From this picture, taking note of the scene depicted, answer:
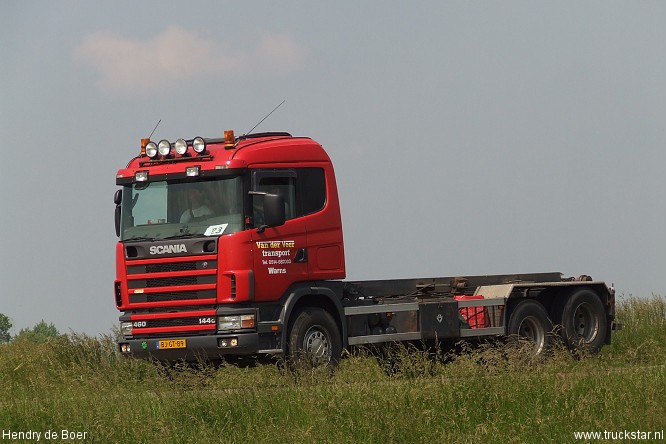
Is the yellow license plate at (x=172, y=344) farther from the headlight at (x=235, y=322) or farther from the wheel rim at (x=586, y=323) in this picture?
the wheel rim at (x=586, y=323)

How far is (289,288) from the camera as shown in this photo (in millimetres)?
15398

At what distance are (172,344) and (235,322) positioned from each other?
0.99 metres

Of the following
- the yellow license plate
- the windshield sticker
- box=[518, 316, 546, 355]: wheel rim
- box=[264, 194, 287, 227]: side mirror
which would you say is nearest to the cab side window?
box=[264, 194, 287, 227]: side mirror

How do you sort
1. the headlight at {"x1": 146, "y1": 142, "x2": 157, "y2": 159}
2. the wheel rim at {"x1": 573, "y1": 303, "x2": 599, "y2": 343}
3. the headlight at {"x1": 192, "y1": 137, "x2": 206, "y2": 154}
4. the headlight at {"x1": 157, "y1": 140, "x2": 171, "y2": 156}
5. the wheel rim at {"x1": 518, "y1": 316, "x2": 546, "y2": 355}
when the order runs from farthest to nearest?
the wheel rim at {"x1": 573, "y1": 303, "x2": 599, "y2": 343}
the wheel rim at {"x1": 518, "y1": 316, "x2": 546, "y2": 355}
the headlight at {"x1": 146, "y1": 142, "x2": 157, "y2": 159}
the headlight at {"x1": 157, "y1": 140, "x2": 171, "y2": 156}
the headlight at {"x1": 192, "y1": 137, "x2": 206, "y2": 154}

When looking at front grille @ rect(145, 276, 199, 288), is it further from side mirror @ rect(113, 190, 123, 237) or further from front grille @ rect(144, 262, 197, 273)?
side mirror @ rect(113, 190, 123, 237)

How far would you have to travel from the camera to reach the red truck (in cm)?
1485

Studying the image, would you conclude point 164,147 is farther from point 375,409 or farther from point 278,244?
point 375,409

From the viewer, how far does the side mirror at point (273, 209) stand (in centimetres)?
1484

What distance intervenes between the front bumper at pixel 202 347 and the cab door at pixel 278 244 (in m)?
0.61

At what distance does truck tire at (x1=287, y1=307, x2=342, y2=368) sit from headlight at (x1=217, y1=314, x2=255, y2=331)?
→ 2.28 ft

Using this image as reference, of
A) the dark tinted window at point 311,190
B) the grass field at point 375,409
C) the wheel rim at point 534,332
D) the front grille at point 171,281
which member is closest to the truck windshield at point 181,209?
the front grille at point 171,281

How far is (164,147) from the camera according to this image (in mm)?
15727

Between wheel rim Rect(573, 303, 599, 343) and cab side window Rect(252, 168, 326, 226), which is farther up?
cab side window Rect(252, 168, 326, 226)

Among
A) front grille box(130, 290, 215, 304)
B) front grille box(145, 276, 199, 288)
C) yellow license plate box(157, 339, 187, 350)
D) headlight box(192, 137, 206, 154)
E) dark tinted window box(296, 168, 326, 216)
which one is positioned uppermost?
headlight box(192, 137, 206, 154)
